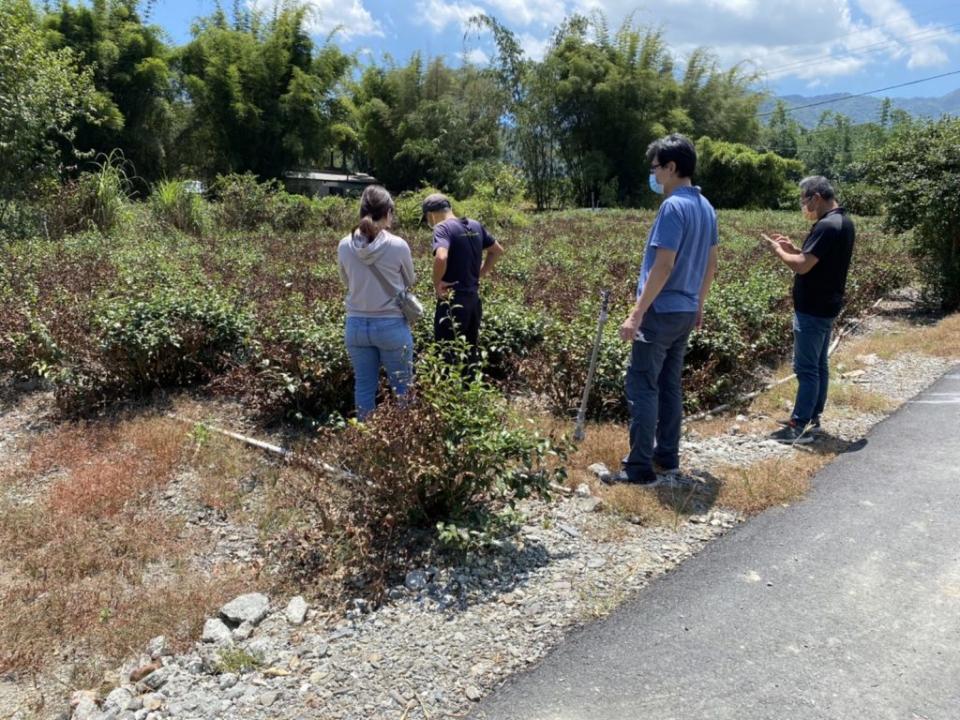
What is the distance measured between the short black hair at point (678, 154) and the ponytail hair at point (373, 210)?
1389 mm

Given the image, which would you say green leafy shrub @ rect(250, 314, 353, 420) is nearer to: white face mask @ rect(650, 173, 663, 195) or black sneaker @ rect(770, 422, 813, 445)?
white face mask @ rect(650, 173, 663, 195)

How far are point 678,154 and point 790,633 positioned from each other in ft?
7.26

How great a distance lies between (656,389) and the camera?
376 cm

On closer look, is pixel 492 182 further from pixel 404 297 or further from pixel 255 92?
pixel 404 297

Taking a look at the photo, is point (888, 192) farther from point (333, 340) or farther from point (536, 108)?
point (536, 108)

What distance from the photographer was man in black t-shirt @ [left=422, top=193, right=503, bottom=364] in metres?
4.41

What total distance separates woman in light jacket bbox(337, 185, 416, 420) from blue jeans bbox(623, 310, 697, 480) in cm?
120

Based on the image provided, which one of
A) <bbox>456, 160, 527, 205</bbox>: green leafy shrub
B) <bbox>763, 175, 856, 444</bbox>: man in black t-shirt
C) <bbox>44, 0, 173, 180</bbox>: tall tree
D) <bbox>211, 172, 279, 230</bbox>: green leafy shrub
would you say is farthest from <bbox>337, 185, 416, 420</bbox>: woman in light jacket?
<bbox>44, 0, 173, 180</bbox>: tall tree

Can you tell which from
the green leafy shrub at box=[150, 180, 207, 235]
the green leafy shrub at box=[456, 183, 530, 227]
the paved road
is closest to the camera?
the paved road

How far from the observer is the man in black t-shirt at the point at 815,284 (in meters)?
4.36

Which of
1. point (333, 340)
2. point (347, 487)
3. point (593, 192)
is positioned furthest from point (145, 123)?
point (347, 487)

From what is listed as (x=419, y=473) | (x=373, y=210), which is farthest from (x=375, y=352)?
(x=419, y=473)

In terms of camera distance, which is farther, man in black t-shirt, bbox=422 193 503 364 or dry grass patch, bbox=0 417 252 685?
man in black t-shirt, bbox=422 193 503 364

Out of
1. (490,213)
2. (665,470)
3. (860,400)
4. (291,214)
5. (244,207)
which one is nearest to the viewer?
(665,470)
